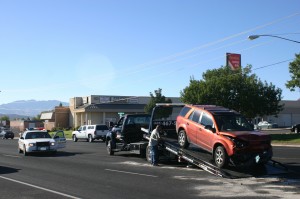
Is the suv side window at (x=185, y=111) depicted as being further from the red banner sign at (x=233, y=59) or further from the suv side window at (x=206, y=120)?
the red banner sign at (x=233, y=59)

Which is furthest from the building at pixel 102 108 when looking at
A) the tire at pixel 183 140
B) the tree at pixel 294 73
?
the tire at pixel 183 140

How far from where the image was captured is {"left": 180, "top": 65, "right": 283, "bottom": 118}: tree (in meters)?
44.5

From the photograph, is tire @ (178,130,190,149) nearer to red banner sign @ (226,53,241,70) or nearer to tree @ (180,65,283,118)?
tree @ (180,65,283,118)

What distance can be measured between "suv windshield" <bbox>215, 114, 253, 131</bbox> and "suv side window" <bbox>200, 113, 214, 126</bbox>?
24 cm

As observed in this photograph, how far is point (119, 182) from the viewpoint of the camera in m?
12.8

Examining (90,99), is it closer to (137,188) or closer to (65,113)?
(65,113)

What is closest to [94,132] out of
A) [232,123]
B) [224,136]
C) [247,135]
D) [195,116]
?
[195,116]

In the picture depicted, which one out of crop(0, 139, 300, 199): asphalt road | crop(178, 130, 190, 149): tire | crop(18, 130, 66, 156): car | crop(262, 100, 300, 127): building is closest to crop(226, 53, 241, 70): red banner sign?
crop(262, 100, 300, 127): building

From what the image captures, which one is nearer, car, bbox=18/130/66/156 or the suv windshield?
the suv windshield

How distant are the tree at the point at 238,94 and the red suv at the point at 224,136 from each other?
94.9 ft

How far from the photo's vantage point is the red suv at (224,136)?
13.2m

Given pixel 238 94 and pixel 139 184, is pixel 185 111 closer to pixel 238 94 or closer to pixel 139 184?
pixel 139 184

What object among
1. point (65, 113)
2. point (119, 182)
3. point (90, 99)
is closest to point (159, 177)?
point (119, 182)

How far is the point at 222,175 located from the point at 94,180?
3.92m
